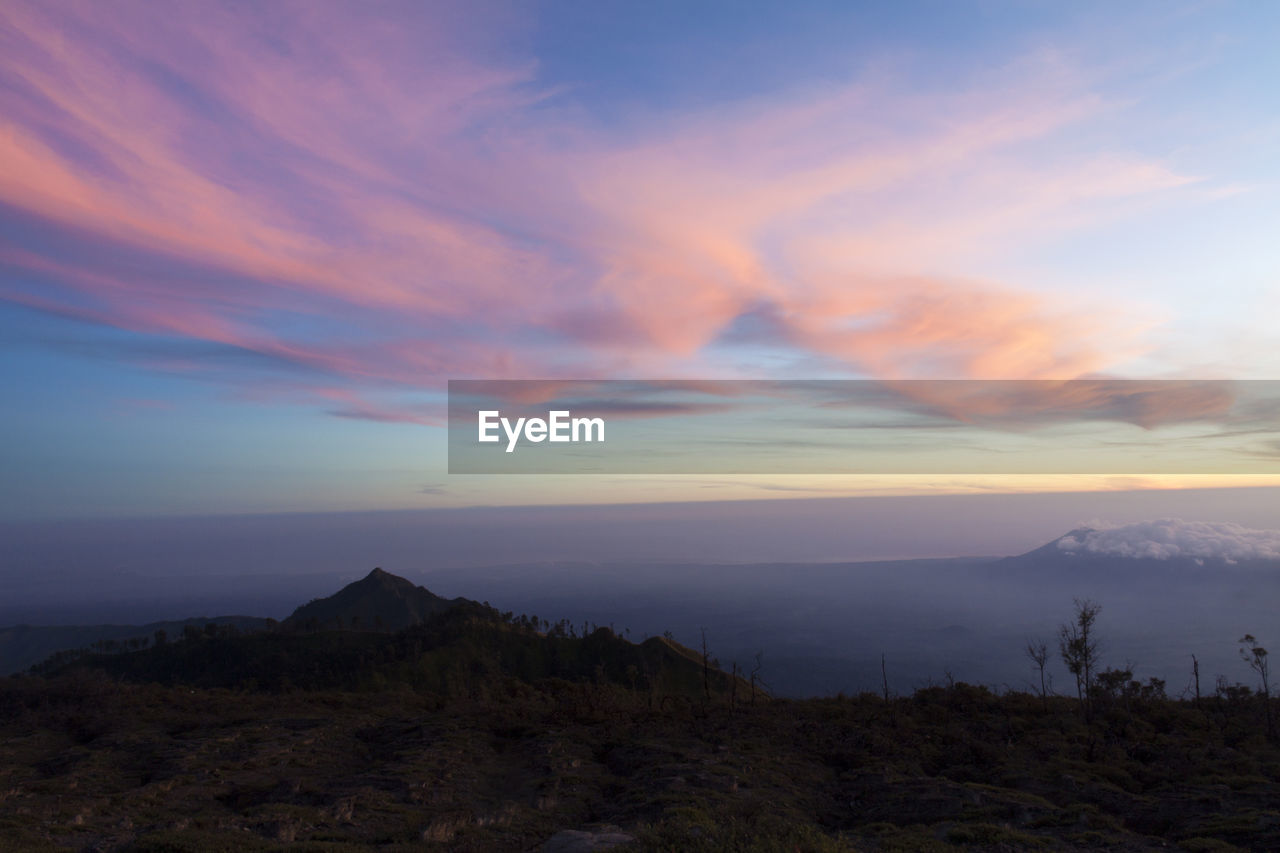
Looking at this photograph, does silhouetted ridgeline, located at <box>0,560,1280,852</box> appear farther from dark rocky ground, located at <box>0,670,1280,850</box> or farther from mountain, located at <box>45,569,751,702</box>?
mountain, located at <box>45,569,751,702</box>

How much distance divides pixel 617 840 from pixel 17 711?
5636 cm

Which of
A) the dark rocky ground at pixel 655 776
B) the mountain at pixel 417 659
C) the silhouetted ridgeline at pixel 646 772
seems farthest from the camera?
the mountain at pixel 417 659

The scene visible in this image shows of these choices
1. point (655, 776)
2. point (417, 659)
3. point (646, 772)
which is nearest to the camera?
point (655, 776)

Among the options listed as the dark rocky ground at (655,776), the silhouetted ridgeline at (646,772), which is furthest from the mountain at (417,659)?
the dark rocky ground at (655,776)

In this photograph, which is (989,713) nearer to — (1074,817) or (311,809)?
(1074,817)

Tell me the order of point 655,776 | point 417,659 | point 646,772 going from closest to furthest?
point 655,776 < point 646,772 < point 417,659

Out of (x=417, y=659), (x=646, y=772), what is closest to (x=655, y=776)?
(x=646, y=772)

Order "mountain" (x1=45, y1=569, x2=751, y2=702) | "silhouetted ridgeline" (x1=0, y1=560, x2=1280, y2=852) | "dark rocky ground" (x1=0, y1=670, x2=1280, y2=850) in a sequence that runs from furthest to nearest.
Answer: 1. "mountain" (x1=45, y1=569, x2=751, y2=702)
2. "silhouetted ridgeline" (x1=0, y1=560, x2=1280, y2=852)
3. "dark rocky ground" (x1=0, y1=670, x2=1280, y2=850)

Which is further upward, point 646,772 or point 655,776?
point 655,776

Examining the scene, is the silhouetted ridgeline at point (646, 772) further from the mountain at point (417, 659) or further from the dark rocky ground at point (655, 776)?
the mountain at point (417, 659)

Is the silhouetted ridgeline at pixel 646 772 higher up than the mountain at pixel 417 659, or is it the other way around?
the silhouetted ridgeline at pixel 646 772

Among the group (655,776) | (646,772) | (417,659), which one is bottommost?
(417,659)

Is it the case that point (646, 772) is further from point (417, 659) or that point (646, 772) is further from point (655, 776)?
point (417, 659)

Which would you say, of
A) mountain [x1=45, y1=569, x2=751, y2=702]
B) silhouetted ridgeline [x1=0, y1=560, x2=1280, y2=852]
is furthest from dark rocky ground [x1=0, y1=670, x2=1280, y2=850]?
mountain [x1=45, y1=569, x2=751, y2=702]
